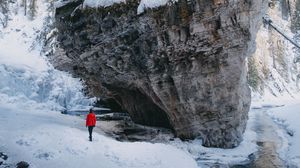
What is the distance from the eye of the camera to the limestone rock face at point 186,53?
18328 mm

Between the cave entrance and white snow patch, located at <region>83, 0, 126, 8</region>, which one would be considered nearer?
white snow patch, located at <region>83, 0, 126, 8</region>

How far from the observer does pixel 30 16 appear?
2357 inches

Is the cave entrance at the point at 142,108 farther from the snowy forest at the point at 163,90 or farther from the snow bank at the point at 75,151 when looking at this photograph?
the snow bank at the point at 75,151

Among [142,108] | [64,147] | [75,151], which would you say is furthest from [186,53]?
[142,108]

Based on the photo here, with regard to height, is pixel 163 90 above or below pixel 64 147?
above

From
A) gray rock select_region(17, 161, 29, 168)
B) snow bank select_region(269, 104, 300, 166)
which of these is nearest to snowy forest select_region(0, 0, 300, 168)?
gray rock select_region(17, 161, 29, 168)

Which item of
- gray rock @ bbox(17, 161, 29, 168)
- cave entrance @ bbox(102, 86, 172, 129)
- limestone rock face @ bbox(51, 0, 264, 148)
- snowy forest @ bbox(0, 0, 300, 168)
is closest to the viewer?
gray rock @ bbox(17, 161, 29, 168)

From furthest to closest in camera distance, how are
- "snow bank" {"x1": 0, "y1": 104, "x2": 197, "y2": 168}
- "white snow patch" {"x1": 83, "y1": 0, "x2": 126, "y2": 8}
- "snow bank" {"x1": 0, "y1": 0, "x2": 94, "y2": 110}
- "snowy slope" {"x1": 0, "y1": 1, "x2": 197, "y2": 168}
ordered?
1. "snow bank" {"x1": 0, "y1": 0, "x2": 94, "y2": 110}
2. "white snow patch" {"x1": 83, "y1": 0, "x2": 126, "y2": 8}
3. "snowy slope" {"x1": 0, "y1": 1, "x2": 197, "y2": 168}
4. "snow bank" {"x1": 0, "y1": 104, "x2": 197, "y2": 168}

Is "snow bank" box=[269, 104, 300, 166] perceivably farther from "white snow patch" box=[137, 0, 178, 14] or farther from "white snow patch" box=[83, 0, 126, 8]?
"white snow patch" box=[83, 0, 126, 8]

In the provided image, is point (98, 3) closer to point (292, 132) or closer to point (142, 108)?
point (142, 108)


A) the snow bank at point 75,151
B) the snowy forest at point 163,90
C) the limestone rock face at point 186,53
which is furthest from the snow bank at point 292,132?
the snow bank at point 75,151

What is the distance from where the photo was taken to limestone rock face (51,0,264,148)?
60.1ft

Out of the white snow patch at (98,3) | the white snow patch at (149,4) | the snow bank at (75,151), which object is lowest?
the snow bank at (75,151)

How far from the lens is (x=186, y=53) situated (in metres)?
19.4
